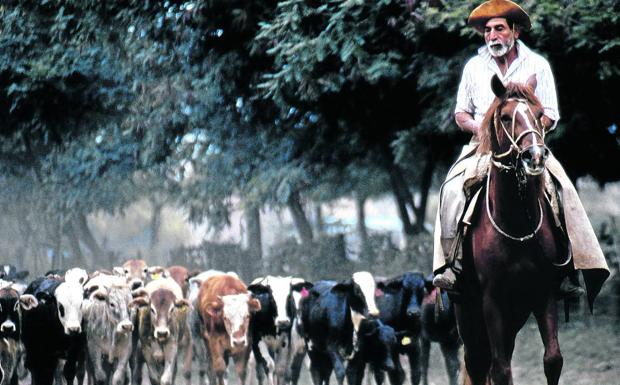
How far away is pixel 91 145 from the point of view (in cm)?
3138

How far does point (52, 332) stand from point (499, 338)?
8.52 metres

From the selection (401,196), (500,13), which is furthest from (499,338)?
(401,196)

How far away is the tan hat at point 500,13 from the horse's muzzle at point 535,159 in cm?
147

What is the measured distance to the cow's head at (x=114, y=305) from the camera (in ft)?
56.6

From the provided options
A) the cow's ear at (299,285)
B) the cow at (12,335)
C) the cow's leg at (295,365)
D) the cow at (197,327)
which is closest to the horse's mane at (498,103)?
the cow at (12,335)

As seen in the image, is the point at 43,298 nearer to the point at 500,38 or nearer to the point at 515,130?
the point at 500,38

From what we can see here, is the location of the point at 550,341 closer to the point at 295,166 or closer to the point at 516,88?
the point at 516,88

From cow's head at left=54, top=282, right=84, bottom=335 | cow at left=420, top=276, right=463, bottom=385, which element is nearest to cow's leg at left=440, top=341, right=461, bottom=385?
cow at left=420, top=276, right=463, bottom=385

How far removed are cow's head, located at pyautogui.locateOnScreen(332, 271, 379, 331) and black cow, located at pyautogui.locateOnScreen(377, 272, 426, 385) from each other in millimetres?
363

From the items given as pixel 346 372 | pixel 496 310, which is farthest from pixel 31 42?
pixel 496 310

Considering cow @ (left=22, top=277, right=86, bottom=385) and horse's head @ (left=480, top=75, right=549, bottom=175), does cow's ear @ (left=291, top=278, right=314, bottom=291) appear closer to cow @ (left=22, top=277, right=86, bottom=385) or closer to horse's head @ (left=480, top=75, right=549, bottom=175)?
cow @ (left=22, top=277, right=86, bottom=385)

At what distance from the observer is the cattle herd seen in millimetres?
16812

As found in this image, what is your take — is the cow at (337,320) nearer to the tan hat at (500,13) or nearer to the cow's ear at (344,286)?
the cow's ear at (344,286)

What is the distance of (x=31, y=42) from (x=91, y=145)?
562 centimetres
